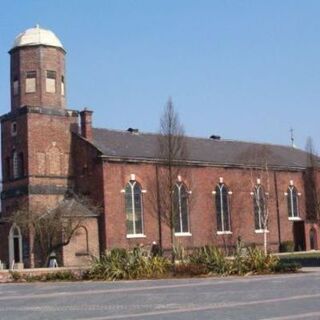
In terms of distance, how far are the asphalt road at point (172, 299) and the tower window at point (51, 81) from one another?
27.8 metres

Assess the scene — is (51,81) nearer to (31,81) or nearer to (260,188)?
(31,81)

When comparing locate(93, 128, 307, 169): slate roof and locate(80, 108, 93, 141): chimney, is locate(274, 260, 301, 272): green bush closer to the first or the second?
locate(93, 128, 307, 169): slate roof

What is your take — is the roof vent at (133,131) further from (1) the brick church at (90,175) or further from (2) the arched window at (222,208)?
(2) the arched window at (222,208)

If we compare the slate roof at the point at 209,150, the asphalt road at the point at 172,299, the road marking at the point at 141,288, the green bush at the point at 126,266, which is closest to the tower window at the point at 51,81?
the slate roof at the point at 209,150

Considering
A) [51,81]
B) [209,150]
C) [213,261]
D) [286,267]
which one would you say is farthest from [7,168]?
[286,267]

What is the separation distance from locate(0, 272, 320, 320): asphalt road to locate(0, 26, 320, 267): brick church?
22961 mm

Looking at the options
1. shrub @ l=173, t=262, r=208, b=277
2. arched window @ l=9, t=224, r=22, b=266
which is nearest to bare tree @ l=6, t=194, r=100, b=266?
arched window @ l=9, t=224, r=22, b=266

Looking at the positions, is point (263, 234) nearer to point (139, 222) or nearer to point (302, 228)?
point (302, 228)

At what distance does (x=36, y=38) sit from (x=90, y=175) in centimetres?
1140

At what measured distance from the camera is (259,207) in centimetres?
5962

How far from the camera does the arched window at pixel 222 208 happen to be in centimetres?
5684

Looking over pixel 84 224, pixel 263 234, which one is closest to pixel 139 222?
pixel 84 224

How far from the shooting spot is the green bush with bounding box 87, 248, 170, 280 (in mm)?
27938

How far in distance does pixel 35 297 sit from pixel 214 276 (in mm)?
9382
